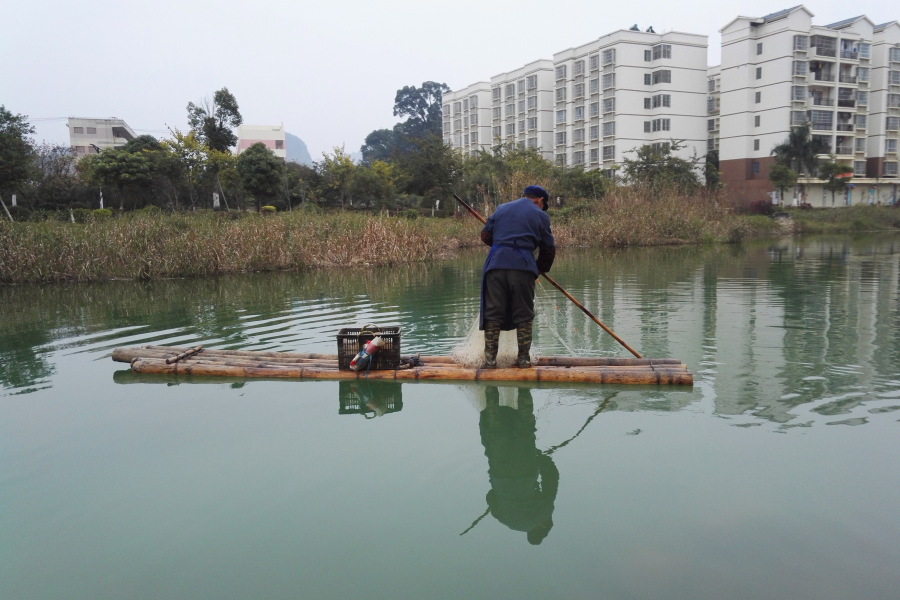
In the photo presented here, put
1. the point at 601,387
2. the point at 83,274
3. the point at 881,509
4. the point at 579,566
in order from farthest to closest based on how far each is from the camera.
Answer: the point at 83,274 < the point at 601,387 < the point at 881,509 < the point at 579,566

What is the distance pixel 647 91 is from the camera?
51.8m

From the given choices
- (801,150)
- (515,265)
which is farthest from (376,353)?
(801,150)

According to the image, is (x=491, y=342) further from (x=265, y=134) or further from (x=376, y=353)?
(x=265, y=134)

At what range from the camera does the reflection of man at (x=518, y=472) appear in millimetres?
3585

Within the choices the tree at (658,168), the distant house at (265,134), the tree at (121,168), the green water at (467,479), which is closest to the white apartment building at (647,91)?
the tree at (658,168)

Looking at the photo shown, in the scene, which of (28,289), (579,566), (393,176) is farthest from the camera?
(393,176)

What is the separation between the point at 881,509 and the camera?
350 centimetres

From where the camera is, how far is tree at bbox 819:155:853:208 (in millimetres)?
42875

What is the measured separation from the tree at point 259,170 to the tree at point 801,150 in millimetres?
32786

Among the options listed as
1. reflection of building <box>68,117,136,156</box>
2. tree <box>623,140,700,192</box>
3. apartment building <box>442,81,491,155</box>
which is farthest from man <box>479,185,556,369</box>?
reflection of building <box>68,117,136,156</box>

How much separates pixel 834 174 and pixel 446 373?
4560cm

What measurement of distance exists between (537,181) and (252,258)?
14008 mm

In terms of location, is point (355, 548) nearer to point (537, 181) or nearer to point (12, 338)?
point (12, 338)

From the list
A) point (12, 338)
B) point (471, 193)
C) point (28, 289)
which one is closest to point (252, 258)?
point (28, 289)
